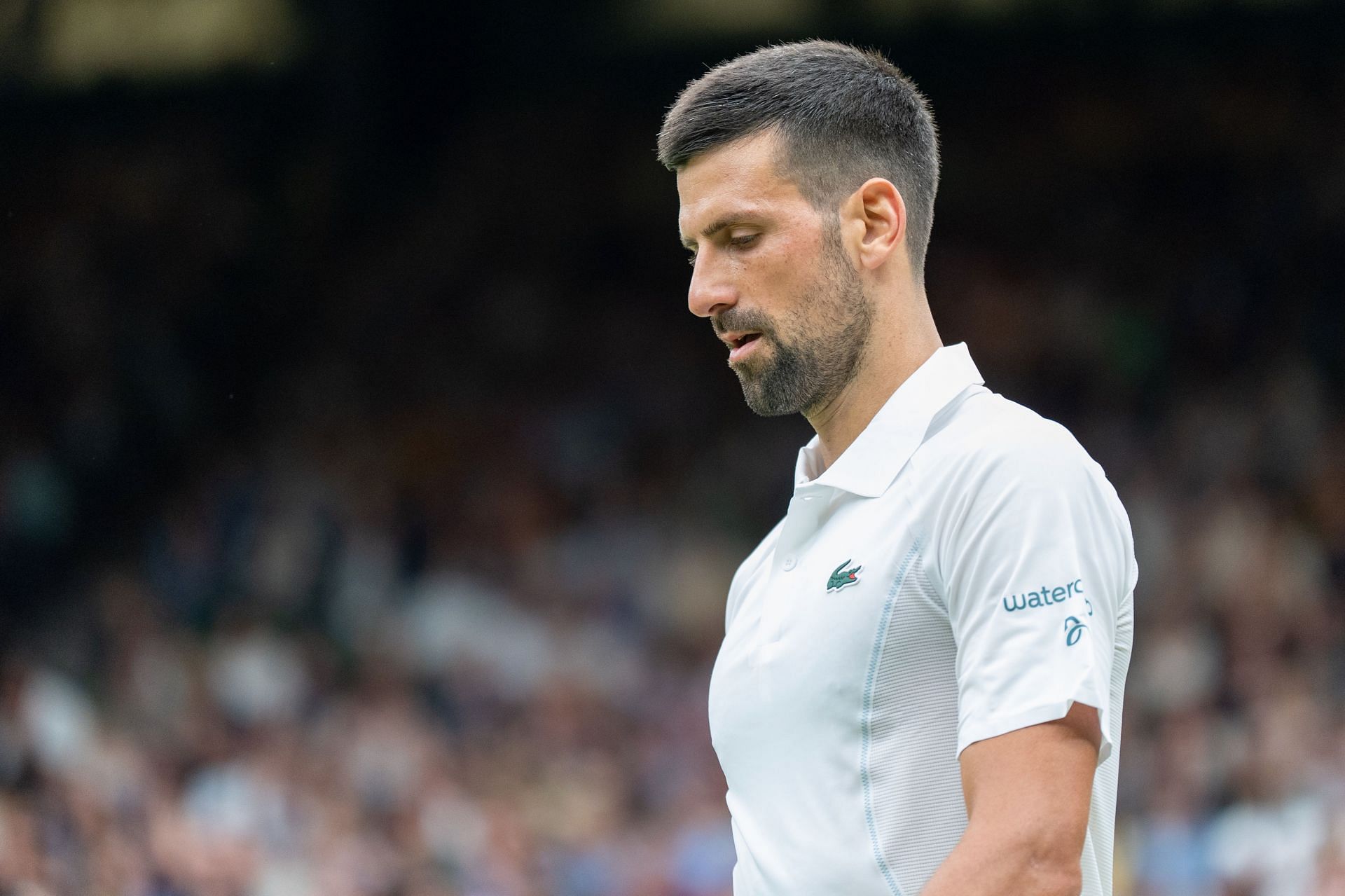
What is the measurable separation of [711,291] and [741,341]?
0.08m

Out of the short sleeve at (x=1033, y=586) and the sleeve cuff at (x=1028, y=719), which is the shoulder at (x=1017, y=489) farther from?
the sleeve cuff at (x=1028, y=719)

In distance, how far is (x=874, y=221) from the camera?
178cm

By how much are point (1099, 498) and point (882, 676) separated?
0.86ft

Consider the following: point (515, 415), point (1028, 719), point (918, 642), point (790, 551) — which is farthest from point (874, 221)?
point (515, 415)

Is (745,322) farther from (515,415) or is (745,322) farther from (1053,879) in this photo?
(515,415)

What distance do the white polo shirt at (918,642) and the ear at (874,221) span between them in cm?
14

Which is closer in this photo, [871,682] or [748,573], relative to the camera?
[871,682]

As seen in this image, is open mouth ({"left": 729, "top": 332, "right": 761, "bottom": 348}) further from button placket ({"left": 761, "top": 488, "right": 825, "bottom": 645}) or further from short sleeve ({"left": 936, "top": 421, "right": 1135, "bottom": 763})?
short sleeve ({"left": 936, "top": 421, "right": 1135, "bottom": 763})

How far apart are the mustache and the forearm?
610 mm

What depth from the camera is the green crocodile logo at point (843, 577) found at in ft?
5.29

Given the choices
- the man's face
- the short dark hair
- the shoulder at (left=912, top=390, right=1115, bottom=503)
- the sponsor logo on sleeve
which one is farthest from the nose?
the sponsor logo on sleeve

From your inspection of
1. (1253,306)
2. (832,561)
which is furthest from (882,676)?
(1253,306)

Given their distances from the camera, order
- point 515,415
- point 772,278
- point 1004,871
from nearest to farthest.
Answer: point 1004,871, point 772,278, point 515,415

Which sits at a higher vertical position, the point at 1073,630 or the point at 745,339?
the point at 745,339
